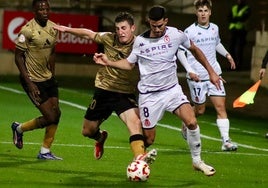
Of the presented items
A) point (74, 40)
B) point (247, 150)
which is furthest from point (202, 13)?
point (74, 40)

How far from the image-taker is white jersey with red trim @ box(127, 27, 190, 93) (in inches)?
613

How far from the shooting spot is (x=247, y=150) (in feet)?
67.5

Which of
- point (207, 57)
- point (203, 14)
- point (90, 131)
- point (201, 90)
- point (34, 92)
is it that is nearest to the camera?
point (90, 131)

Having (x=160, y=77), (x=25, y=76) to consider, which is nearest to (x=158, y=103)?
(x=160, y=77)

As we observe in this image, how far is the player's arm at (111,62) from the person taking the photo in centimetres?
1523

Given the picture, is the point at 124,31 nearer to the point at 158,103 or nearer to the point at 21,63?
the point at 158,103

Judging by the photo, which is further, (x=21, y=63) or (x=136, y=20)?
(x=136, y=20)

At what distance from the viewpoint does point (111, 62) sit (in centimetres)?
1541

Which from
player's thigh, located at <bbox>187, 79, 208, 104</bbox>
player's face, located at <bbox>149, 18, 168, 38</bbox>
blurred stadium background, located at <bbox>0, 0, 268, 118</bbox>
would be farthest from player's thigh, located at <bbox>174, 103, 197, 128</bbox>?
blurred stadium background, located at <bbox>0, 0, 268, 118</bbox>

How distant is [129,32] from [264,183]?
2.75 meters

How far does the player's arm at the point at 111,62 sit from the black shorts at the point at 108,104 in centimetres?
79

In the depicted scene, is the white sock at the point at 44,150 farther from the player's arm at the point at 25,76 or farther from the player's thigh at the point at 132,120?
the player's thigh at the point at 132,120

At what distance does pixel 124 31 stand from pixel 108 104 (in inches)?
47.7

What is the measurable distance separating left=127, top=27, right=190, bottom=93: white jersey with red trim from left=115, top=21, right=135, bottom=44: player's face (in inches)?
9.4
